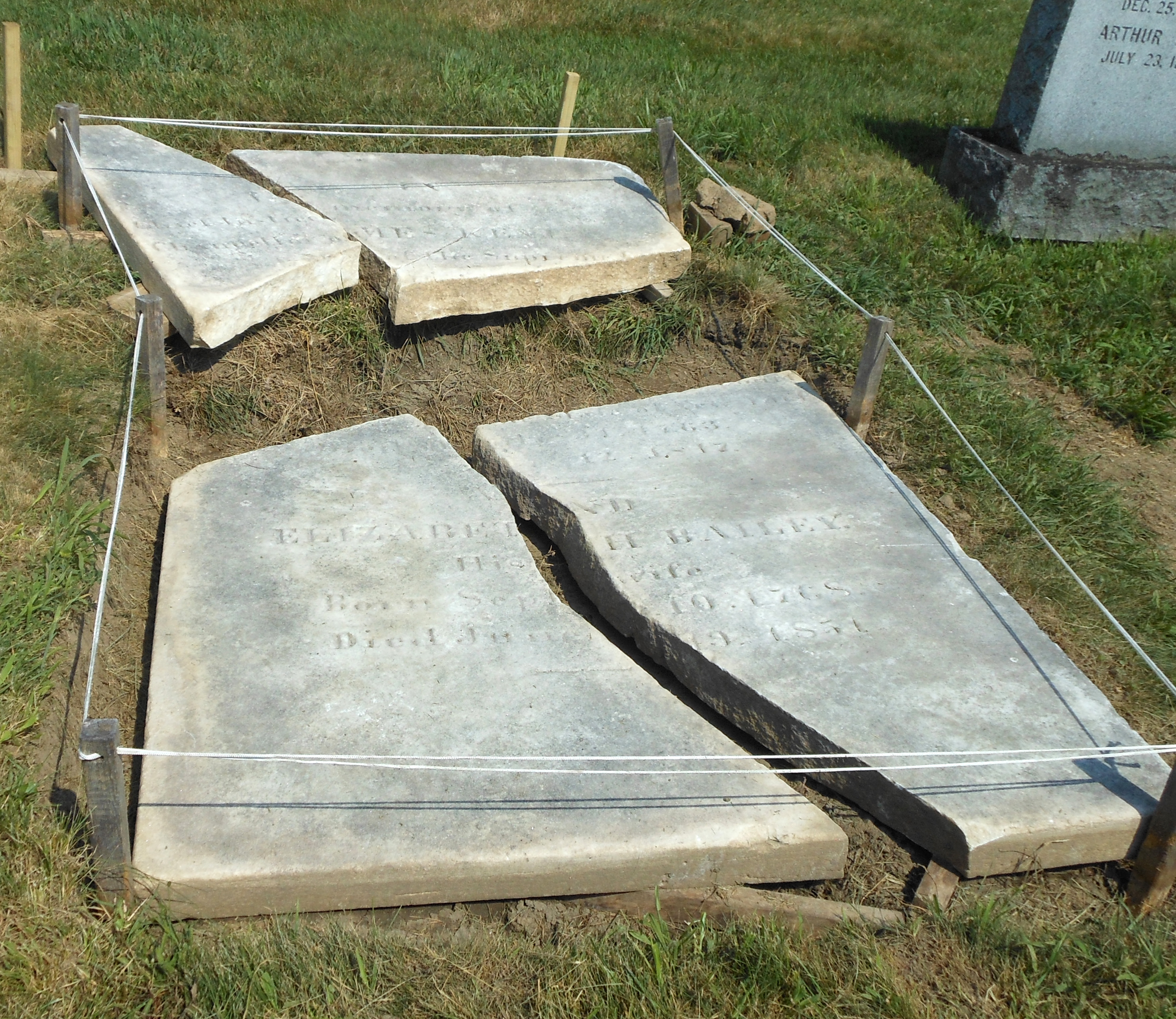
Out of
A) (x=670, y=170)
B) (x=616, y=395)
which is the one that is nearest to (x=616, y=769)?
(x=616, y=395)

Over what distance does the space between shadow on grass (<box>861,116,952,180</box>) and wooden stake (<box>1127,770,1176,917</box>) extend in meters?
4.62

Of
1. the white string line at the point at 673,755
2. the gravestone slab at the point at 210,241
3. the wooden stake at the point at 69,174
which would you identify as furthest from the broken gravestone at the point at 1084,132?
the wooden stake at the point at 69,174

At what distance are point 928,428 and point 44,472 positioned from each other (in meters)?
3.41

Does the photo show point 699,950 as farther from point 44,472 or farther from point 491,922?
point 44,472

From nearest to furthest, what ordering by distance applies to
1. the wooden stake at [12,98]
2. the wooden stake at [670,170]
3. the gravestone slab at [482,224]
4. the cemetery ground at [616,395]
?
the cemetery ground at [616,395], the gravestone slab at [482,224], the wooden stake at [12,98], the wooden stake at [670,170]

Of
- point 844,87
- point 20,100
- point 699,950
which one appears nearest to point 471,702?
point 699,950

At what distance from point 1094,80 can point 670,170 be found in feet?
8.03

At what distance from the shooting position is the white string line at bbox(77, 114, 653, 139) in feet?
17.3

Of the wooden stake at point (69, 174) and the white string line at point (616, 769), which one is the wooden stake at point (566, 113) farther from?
the white string line at point (616, 769)

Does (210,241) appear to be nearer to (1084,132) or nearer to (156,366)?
(156,366)

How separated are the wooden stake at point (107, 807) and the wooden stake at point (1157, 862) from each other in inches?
97.0

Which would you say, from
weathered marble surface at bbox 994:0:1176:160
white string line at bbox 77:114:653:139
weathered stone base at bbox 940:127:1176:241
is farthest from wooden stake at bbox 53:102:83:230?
weathered marble surface at bbox 994:0:1176:160

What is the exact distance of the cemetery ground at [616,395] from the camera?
2.51 metres

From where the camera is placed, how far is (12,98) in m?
5.00
